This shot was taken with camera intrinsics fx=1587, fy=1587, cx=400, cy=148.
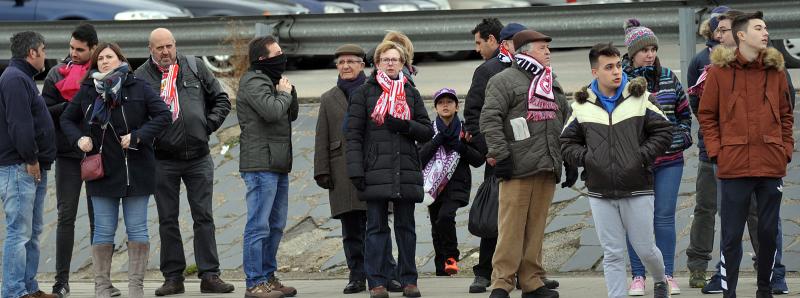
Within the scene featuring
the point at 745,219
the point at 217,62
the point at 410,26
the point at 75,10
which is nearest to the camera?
the point at 745,219

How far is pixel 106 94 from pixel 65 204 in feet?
4.39

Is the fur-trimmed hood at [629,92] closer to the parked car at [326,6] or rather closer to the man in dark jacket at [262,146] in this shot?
the man in dark jacket at [262,146]

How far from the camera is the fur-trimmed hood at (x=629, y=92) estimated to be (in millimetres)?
9500

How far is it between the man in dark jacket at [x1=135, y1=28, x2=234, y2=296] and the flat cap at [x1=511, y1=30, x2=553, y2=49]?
259cm

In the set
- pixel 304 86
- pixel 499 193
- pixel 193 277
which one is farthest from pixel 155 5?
pixel 499 193

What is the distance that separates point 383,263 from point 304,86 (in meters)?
6.68

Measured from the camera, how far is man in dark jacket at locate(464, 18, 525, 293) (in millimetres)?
10797

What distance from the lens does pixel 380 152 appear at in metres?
10.7

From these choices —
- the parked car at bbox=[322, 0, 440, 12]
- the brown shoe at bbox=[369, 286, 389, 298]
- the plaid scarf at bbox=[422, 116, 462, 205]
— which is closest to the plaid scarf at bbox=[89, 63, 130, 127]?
the brown shoe at bbox=[369, 286, 389, 298]

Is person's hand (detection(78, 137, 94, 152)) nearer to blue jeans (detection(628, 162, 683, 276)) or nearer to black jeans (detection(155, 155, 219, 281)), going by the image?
black jeans (detection(155, 155, 219, 281))

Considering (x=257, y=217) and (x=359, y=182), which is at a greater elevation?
(x=359, y=182)

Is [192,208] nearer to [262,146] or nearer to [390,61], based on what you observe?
[262,146]

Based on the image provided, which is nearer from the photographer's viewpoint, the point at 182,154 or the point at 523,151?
the point at 523,151

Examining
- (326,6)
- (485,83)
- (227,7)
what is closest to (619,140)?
(485,83)
